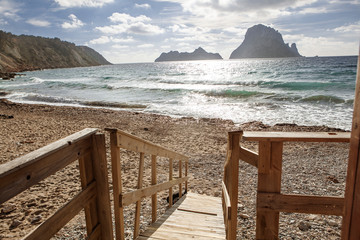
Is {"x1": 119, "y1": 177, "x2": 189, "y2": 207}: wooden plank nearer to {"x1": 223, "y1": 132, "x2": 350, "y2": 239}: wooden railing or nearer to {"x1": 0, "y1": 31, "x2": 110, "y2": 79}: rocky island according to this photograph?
{"x1": 223, "y1": 132, "x2": 350, "y2": 239}: wooden railing

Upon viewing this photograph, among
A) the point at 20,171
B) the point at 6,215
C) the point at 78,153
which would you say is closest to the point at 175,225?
the point at 78,153

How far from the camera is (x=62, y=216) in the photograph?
1.61 m

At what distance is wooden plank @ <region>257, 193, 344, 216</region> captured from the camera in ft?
6.01

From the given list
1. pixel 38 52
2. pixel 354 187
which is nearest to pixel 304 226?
pixel 354 187

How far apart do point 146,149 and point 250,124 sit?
12181 mm

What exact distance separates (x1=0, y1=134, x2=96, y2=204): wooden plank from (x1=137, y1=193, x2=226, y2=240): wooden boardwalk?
1.66 m

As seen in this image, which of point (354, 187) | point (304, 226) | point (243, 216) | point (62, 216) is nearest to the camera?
point (354, 187)

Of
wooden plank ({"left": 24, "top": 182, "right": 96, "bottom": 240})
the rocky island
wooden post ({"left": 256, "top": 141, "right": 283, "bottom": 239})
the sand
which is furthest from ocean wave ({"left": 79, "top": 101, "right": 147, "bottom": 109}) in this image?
the rocky island

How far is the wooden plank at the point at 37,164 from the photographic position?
1159mm

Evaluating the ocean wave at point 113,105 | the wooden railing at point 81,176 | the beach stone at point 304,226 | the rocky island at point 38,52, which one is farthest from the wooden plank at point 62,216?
the rocky island at point 38,52

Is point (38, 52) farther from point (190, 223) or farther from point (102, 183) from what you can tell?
point (102, 183)

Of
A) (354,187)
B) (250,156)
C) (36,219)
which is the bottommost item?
(36,219)

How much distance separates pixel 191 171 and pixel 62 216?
20.3 ft

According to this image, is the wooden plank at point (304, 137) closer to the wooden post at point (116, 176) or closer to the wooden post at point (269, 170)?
the wooden post at point (269, 170)
